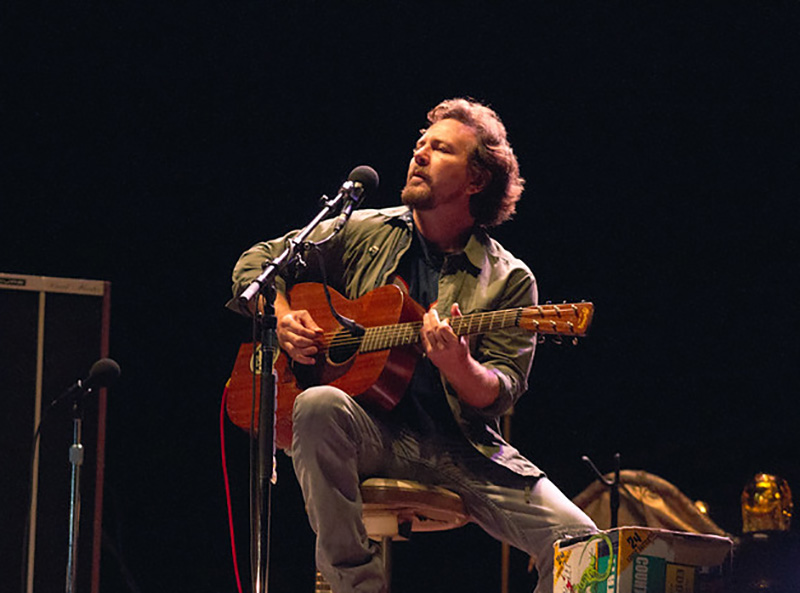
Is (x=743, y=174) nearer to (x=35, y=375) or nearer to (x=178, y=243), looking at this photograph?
(x=178, y=243)

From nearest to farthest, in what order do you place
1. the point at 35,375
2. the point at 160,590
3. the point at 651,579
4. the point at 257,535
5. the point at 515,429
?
1. the point at 651,579
2. the point at 257,535
3. the point at 35,375
4. the point at 160,590
5. the point at 515,429

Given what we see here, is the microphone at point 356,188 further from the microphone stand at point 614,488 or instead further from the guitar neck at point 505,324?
the microphone stand at point 614,488

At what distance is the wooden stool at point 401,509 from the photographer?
251cm

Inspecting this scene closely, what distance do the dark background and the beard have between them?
181cm

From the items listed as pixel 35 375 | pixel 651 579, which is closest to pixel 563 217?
pixel 35 375

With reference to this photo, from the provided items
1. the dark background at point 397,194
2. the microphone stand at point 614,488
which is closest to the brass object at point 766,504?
the dark background at point 397,194

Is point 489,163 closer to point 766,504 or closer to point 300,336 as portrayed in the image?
point 300,336

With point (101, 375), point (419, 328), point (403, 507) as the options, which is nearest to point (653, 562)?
point (403, 507)

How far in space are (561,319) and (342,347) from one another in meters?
0.66

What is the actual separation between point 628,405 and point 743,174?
1.24 m

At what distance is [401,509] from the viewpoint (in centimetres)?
260

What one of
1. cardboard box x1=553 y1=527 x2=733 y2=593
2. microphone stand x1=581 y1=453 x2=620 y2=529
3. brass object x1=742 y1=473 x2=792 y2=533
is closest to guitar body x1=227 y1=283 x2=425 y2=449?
cardboard box x1=553 y1=527 x2=733 y2=593

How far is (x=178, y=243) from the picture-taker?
464cm

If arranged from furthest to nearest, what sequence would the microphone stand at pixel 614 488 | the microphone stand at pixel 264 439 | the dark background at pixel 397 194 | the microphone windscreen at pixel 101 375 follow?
the dark background at pixel 397 194
the microphone stand at pixel 614 488
the microphone windscreen at pixel 101 375
the microphone stand at pixel 264 439
